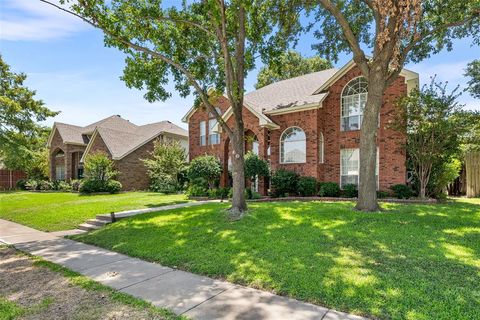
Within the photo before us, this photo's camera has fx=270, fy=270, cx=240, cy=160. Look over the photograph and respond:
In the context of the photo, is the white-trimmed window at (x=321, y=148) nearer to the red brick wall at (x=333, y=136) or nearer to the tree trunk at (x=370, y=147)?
the red brick wall at (x=333, y=136)

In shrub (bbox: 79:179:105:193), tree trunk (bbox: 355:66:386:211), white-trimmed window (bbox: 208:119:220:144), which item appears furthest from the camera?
shrub (bbox: 79:179:105:193)

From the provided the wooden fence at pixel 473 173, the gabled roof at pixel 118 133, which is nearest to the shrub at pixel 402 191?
the wooden fence at pixel 473 173

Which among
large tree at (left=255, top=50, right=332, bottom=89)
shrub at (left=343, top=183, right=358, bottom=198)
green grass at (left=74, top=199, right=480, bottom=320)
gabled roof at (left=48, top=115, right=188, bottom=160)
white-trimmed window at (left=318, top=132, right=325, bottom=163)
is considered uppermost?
large tree at (left=255, top=50, right=332, bottom=89)

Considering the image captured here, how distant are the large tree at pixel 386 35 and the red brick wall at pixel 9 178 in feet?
126

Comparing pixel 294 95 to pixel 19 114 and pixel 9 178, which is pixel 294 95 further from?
pixel 9 178

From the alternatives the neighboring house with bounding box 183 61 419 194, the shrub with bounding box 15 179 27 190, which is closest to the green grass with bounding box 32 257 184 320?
the neighboring house with bounding box 183 61 419 194

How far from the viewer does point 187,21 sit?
390 inches

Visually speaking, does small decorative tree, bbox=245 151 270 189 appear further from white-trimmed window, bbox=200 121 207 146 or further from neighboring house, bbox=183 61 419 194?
white-trimmed window, bbox=200 121 207 146

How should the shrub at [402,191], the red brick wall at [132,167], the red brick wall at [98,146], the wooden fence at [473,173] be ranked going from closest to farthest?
the shrub at [402,191]
the wooden fence at [473,173]
the red brick wall at [132,167]
the red brick wall at [98,146]

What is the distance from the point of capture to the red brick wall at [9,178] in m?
32.5

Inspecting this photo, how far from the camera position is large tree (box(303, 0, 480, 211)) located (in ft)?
28.1

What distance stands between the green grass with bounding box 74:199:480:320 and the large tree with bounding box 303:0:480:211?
2.31m

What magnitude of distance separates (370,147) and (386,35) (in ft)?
11.8

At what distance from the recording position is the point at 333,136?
1622 cm
